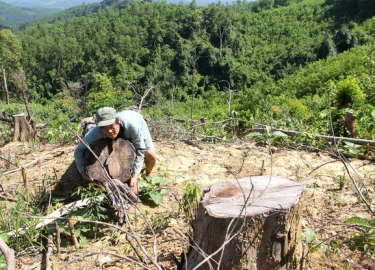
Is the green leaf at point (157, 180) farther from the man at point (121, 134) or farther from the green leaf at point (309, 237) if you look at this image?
the green leaf at point (309, 237)

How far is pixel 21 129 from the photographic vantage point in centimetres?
491

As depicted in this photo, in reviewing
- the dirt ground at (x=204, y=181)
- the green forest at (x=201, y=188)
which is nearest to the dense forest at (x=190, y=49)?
the green forest at (x=201, y=188)

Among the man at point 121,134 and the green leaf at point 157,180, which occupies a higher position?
the man at point 121,134

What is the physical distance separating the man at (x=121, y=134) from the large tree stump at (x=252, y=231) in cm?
114

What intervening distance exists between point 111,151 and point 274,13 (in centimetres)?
4574

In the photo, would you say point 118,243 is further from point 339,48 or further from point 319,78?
point 339,48

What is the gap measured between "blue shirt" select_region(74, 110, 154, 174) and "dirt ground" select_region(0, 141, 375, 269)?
0.45 meters

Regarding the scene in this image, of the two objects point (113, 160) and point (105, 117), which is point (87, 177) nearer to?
point (113, 160)

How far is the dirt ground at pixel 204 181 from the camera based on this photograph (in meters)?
2.19

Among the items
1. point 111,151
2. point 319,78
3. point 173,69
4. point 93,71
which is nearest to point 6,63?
point 93,71

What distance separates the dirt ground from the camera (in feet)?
7.18

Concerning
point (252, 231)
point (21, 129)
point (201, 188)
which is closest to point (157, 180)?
point (201, 188)

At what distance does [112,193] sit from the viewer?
100.0 inches

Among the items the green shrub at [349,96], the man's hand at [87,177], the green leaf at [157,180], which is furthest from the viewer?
the green shrub at [349,96]
